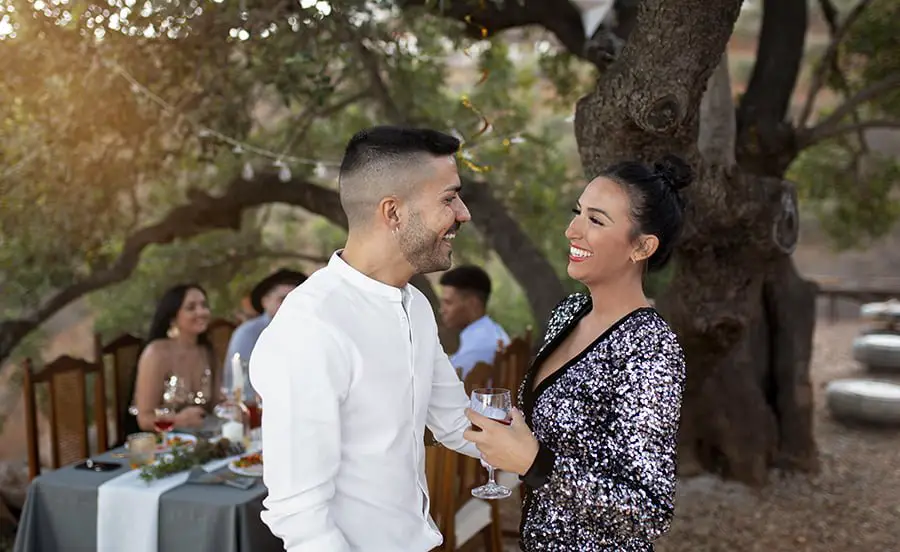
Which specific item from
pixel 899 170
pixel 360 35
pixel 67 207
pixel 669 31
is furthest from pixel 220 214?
pixel 899 170

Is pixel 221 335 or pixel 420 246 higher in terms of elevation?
pixel 420 246

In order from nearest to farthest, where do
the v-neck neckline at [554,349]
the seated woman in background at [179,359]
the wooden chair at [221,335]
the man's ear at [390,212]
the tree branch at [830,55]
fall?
the man's ear at [390,212] → the v-neck neckline at [554,349] → the seated woman in background at [179,359] → the tree branch at [830,55] → the wooden chair at [221,335]

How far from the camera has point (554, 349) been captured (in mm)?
2193

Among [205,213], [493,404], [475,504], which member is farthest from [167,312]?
[493,404]

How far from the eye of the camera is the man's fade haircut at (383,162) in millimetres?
1749

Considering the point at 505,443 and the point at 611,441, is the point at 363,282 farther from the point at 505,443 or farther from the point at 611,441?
the point at 611,441

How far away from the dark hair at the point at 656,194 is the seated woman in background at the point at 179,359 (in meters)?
2.44

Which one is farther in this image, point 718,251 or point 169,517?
point 718,251

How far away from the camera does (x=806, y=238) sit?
1711 cm

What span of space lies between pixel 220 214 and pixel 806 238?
14233mm

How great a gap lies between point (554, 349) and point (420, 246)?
60 centimetres

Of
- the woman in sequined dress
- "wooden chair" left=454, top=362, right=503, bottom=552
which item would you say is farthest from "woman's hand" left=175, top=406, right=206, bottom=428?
the woman in sequined dress

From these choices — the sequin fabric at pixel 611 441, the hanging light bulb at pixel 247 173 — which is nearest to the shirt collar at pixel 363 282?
the sequin fabric at pixel 611 441

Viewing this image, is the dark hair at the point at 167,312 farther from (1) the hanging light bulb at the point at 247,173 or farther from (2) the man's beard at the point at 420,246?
(2) the man's beard at the point at 420,246
